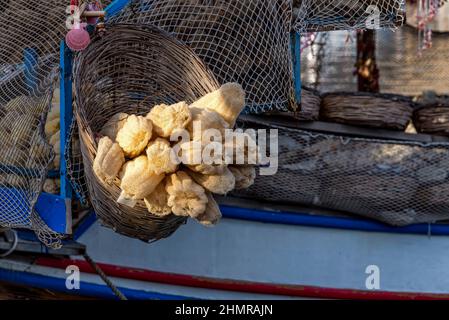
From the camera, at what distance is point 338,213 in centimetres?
472

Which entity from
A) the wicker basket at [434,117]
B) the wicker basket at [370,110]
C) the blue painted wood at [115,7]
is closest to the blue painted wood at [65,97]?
the blue painted wood at [115,7]

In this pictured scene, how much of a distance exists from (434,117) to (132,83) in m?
2.19

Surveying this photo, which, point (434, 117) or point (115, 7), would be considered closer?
point (115, 7)

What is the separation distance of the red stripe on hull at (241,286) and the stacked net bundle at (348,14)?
5.62ft

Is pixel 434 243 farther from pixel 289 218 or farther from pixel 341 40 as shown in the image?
pixel 341 40

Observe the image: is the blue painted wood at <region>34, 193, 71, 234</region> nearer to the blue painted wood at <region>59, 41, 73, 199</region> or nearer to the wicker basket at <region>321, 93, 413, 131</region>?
the blue painted wood at <region>59, 41, 73, 199</region>

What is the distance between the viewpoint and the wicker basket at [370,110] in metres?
4.62

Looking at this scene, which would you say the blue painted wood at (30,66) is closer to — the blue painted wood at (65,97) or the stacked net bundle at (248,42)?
the blue painted wood at (65,97)

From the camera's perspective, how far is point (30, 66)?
11.6 feet

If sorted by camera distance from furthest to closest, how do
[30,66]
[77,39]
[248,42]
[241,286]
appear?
[241,286] → [248,42] → [30,66] → [77,39]

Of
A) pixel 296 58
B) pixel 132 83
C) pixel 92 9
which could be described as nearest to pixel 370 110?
pixel 296 58

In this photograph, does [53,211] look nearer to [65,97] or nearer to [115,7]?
[65,97]

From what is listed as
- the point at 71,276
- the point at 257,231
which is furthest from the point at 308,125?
the point at 71,276

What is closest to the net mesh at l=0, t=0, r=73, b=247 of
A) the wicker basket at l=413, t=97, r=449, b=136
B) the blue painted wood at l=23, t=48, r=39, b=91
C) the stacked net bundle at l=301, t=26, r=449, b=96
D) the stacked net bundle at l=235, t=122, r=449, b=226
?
the blue painted wood at l=23, t=48, r=39, b=91
